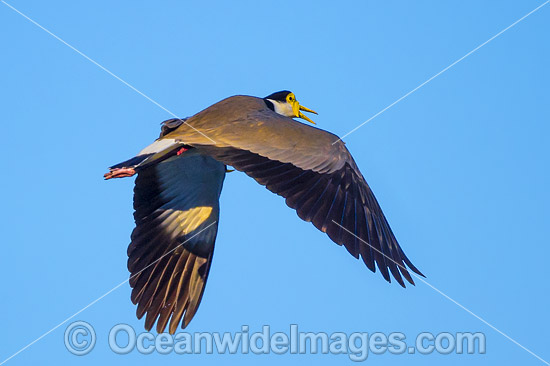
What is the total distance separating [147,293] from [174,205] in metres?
1.09

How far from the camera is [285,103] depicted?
11219 millimetres

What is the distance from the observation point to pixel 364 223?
8.50m

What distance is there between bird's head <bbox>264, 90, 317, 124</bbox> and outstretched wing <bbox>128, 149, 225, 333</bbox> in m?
1.18

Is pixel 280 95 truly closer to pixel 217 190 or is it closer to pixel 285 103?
Answer: pixel 285 103

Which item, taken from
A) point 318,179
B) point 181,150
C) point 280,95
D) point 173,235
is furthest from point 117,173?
point 280,95

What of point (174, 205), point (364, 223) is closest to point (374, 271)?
point (364, 223)

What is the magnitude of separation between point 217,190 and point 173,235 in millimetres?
716

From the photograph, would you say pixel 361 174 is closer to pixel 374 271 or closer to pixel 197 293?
pixel 374 271

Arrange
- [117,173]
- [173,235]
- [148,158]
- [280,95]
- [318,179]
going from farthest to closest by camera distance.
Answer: [280,95], [173,235], [148,158], [117,173], [318,179]

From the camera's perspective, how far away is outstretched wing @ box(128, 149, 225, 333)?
10.1m

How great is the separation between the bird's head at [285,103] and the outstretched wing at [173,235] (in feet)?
3.88

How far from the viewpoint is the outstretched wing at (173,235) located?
400 inches

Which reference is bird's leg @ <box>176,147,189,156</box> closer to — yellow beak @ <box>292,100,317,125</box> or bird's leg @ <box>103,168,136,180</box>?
bird's leg @ <box>103,168,136,180</box>

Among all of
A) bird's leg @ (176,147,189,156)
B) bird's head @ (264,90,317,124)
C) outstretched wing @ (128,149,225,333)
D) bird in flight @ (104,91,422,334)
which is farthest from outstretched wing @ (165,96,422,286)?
bird's head @ (264,90,317,124)
